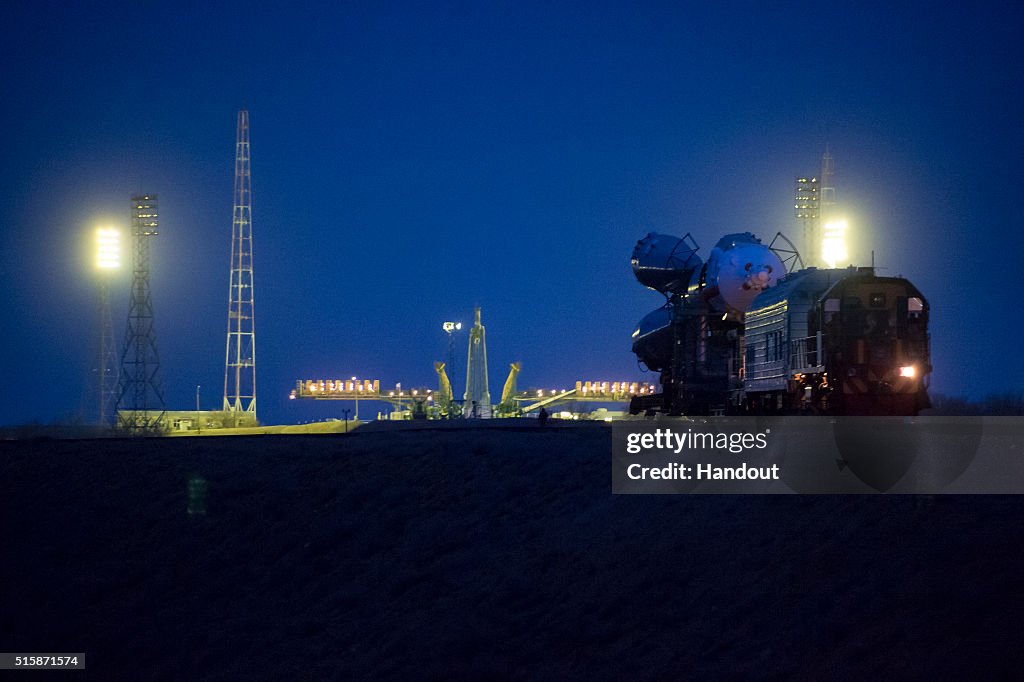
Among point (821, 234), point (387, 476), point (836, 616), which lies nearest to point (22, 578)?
point (387, 476)

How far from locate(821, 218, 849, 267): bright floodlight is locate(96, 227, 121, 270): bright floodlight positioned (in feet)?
145

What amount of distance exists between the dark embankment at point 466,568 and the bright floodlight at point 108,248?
3323cm

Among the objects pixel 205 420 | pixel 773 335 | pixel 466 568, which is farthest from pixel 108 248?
pixel 466 568

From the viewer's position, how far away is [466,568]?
23.7 m

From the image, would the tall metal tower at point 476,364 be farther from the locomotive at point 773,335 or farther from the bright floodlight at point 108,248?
the locomotive at point 773,335

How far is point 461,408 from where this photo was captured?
82688 millimetres

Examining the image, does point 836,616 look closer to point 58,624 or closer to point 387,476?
point 387,476

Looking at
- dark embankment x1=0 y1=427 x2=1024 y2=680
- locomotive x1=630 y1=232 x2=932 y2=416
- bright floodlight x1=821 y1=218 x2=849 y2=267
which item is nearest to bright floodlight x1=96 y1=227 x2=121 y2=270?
dark embankment x1=0 y1=427 x2=1024 y2=680

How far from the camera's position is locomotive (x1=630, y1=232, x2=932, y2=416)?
94.5 ft

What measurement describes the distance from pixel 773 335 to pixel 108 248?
51.0 meters

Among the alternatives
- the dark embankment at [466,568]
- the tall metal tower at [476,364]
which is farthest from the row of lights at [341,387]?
the dark embankment at [466,568]

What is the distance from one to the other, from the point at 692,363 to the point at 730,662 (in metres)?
26.0

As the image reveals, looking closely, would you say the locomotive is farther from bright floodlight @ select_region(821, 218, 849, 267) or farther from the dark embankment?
bright floodlight @ select_region(821, 218, 849, 267)

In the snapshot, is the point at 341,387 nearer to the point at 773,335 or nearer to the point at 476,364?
the point at 476,364
